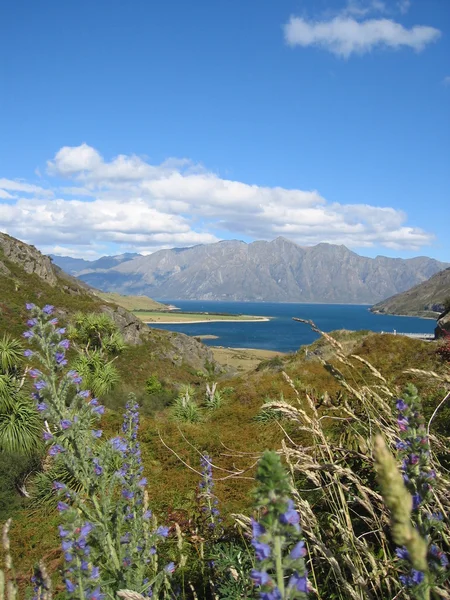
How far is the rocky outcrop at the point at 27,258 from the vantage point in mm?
36688

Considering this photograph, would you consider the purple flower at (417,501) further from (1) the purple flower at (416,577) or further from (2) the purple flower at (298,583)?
(2) the purple flower at (298,583)

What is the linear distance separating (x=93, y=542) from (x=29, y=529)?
687cm

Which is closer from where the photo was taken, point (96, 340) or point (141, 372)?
point (96, 340)

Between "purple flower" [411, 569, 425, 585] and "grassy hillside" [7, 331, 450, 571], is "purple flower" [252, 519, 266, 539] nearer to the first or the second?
"grassy hillside" [7, 331, 450, 571]

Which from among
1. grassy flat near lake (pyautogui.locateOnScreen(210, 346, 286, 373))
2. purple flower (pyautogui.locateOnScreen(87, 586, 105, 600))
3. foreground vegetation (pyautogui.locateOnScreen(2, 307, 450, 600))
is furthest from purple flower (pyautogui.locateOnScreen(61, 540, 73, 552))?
grassy flat near lake (pyautogui.locateOnScreen(210, 346, 286, 373))

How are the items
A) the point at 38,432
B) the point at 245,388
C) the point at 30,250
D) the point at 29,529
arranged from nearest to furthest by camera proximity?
the point at 29,529 → the point at 38,432 → the point at 245,388 → the point at 30,250

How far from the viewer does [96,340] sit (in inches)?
893

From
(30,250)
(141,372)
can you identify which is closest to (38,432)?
(141,372)

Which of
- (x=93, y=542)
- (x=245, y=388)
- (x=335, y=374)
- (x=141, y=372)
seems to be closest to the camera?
(x=335, y=374)

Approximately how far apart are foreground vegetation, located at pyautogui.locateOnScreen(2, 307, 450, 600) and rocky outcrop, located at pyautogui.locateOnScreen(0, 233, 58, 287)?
71.6 ft

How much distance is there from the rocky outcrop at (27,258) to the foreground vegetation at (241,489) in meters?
21.8

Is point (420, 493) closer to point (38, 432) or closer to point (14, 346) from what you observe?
point (38, 432)

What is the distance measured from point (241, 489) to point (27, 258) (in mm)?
35190

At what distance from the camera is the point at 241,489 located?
8.95 meters
